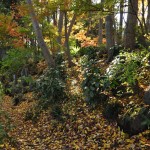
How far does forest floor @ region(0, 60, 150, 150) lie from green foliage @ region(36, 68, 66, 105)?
46cm

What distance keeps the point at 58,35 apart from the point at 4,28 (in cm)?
376

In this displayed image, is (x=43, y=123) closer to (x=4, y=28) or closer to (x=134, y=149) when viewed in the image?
(x=134, y=149)

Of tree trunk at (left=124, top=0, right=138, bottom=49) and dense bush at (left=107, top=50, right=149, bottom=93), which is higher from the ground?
tree trunk at (left=124, top=0, right=138, bottom=49)

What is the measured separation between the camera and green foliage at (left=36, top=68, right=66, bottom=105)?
9.59 metres

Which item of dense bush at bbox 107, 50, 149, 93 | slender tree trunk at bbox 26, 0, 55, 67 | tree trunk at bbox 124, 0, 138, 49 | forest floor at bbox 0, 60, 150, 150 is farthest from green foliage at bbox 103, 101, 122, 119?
slender tree trunk at bbox 26, 0, 55, 67

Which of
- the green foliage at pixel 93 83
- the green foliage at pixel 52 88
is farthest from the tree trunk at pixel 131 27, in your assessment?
the green foliage at pixel 52 88

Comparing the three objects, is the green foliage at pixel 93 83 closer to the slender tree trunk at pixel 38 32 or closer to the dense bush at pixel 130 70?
the dense bush at pixel 130 70

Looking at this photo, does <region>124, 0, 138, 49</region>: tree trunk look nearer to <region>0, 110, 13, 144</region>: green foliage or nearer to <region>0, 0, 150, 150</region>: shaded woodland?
<region>0, 0, 150, 150</region>: shaded woodland

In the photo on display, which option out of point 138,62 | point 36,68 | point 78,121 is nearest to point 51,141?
point 78,121

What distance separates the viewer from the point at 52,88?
31.7ft

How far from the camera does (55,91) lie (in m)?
9.62

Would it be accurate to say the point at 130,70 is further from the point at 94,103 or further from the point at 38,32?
the point at 38,32

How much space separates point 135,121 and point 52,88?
4584 mm

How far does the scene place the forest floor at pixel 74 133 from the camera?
5.86m
